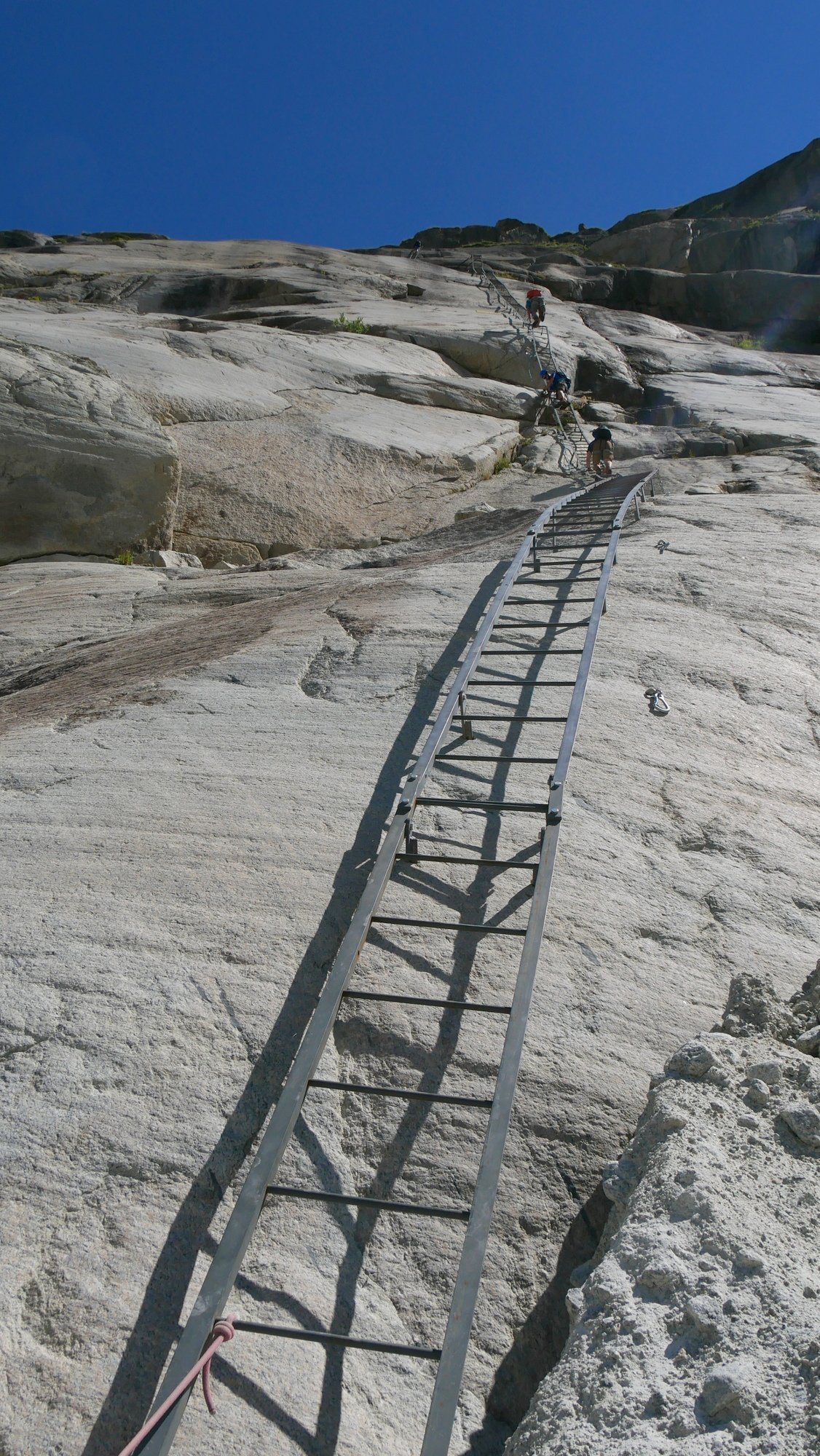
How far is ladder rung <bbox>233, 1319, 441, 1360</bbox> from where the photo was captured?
2.51 meters

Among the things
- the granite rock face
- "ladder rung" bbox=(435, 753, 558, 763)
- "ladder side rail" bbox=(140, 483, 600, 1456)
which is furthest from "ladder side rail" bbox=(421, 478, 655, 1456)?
"ladder side rail" bbox=(140, 483, 600, 1456)

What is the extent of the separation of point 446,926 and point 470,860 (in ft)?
1.46

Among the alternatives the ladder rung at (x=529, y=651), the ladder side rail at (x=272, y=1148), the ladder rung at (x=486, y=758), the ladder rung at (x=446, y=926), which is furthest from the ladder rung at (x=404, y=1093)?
the ladder rung at (x=529, y=651)

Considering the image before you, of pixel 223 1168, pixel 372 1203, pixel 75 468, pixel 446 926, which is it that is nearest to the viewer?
pixel 372 1203

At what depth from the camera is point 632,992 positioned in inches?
153

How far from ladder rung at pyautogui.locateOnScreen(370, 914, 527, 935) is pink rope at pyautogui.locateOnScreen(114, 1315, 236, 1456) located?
1.46 m

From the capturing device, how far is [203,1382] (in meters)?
2.49

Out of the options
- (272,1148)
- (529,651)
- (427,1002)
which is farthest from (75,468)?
(272,1148)

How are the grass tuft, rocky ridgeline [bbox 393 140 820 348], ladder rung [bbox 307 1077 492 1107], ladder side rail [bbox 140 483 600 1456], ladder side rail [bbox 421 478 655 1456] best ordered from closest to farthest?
1. ladder side rail [bbox 421 478 655 1456]
2. ladder side rail [bbox 140 483 600 1456]
3. ladder rung [bbox 307 1077 492 1107]
4. the grass tuft
5. rocky ridgeline [bbox 393 140 820 348]

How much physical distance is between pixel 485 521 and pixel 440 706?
511cm

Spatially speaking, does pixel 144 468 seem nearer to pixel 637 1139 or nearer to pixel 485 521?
pixel 485 521

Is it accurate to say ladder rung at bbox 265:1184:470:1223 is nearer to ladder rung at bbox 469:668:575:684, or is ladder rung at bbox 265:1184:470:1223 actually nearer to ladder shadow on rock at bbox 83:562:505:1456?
ladder shadow on rock at bbox 83:562:505:1456

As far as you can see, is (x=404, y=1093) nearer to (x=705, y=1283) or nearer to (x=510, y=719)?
(x=705, y=1283)

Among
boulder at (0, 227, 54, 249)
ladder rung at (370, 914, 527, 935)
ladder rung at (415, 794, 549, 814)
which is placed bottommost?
ladder rung at (370, 914, 527, 935)
